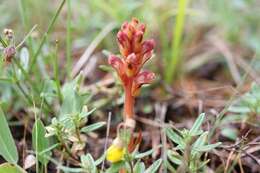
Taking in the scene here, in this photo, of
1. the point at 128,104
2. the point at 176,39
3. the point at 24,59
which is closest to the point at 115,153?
the point at 128,104

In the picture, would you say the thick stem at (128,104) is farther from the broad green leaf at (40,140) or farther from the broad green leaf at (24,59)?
the broad green leaf at (24,59)

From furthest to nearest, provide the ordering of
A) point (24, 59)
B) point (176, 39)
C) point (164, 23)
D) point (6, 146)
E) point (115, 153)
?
1. point (164, 23)
2. point (176, 39)
3. point (24, 59)
4. point (6, 146)
5. point (115, 153)

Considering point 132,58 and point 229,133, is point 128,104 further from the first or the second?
point 229,133

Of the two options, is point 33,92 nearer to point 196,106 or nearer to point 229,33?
point 196,106

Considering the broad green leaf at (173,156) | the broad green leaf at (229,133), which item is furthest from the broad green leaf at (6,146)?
the broad green leaf at (229,133)

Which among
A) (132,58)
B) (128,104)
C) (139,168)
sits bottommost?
(139,168)

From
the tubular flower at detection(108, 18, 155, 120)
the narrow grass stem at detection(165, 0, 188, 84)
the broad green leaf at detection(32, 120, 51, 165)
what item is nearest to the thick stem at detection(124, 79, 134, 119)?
the tubular flower at detection(108, 18, 155, 120)
